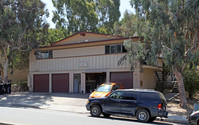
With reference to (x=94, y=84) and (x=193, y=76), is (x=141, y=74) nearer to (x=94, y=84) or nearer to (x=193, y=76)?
(x=193, y=76)

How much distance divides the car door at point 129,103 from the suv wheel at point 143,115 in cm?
30

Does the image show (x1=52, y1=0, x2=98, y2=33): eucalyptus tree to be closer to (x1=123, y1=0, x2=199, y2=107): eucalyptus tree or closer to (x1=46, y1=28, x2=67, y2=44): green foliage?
(x1=46, y1=28, x2=67, y2=44): green foliage

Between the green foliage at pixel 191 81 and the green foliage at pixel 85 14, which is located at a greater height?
the green foliage at pixel 85 14

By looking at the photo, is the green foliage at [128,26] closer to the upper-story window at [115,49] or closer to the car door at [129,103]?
the upper-story window at [115,49]

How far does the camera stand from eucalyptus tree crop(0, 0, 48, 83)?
79.5 ft

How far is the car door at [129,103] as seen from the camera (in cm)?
1170

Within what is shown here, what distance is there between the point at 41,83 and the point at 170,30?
57.3 ft

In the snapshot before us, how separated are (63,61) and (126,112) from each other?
14912mm

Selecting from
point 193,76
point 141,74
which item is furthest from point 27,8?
point 193,76

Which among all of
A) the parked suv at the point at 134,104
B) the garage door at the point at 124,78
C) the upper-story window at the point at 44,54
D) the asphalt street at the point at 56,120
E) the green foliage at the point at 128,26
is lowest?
the asphalt street at the point at 56,120

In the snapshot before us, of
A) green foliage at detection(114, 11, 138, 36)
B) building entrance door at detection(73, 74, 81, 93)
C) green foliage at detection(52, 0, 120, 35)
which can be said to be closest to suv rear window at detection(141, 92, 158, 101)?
green foliage at detection(114, 11, 138, 36)

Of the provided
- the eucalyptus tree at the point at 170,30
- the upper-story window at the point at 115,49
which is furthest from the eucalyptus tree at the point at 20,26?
the eucalyptus tree at the point at 170,30

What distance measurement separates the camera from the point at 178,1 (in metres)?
15.3

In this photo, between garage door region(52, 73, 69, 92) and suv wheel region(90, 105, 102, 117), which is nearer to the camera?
suv wheel region(90, 105, 102, 117)
